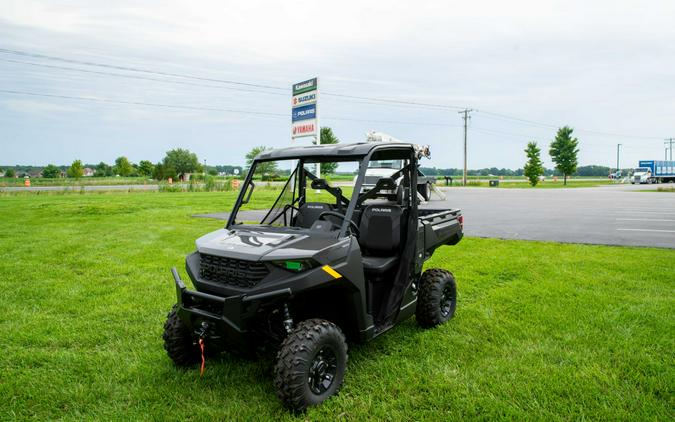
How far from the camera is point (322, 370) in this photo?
337cm

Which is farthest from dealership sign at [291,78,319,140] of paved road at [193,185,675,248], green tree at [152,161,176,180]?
green tree at [152,161,176,180]

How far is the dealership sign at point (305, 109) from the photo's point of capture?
86.3 feet

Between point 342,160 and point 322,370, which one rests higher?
point 342,160

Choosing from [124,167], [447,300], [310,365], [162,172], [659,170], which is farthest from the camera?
[124,167]

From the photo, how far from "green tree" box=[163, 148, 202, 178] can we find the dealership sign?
198 feet

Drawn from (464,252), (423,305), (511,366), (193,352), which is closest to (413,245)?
(423,305)

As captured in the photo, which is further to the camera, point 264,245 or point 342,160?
point 342,160

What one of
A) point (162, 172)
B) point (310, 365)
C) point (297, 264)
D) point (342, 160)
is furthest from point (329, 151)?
point (162, 172)

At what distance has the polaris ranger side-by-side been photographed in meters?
3.22

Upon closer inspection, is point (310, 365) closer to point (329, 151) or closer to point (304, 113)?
point (329, 151)

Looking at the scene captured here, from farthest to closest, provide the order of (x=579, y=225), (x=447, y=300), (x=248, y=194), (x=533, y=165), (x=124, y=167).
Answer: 1. (x=124, y=167)
2. (x=533, y=165)
3. (x=579, y=225)
4. (x=447, y=300)
5. (x=248, y=194)

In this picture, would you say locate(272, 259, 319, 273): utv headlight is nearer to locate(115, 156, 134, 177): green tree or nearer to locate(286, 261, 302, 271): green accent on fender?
locate(286, 261, 302, 271): green accent on fender

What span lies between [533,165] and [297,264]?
57597 mm

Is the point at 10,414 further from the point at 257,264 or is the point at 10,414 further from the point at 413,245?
the point at 413,245
